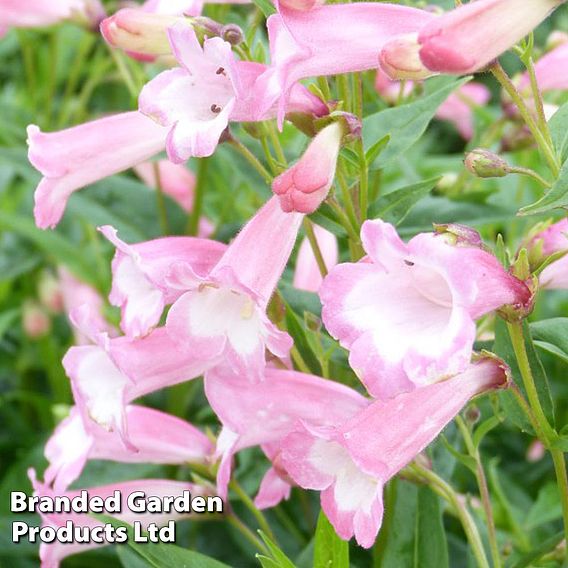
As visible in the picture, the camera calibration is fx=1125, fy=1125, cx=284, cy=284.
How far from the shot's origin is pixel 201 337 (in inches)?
32.0

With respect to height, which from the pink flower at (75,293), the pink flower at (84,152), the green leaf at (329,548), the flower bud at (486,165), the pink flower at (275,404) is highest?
the flower bud at (486,165)

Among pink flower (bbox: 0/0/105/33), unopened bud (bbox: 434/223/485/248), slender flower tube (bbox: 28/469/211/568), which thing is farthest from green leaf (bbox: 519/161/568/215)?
pink flower (bbox: 0/0/105/33)

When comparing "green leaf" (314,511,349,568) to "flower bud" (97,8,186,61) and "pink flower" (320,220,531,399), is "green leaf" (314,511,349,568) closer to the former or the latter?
"pink flower" (320,220,531,399)

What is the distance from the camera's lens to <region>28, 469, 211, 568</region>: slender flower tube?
1.04 meters

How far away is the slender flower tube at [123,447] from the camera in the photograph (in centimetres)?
98

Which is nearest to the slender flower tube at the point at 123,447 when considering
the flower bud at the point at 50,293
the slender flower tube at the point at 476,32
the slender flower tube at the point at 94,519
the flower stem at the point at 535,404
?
the slender flower tube at the point at 94,519

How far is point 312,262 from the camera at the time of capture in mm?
1099

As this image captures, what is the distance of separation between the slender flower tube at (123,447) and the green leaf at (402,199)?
11.6 inches

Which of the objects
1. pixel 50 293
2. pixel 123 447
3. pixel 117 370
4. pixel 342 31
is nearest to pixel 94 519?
pixel 123 447

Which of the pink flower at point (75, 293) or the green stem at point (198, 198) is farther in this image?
the pink flower at point (75, 293)

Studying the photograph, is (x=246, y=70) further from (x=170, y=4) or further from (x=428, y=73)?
(x=170, y=4)

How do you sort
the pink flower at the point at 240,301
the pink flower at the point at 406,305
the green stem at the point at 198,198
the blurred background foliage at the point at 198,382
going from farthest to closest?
the green stem at the point at 198,198
the blurred background foliage at the point at 198,382
the pink flower at the point at 240,301
the pink flower at the point at 406,305

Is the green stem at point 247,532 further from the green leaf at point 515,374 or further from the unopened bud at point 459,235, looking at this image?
the unopened bud at point 459,235

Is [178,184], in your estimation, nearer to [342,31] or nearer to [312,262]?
[312,262]
